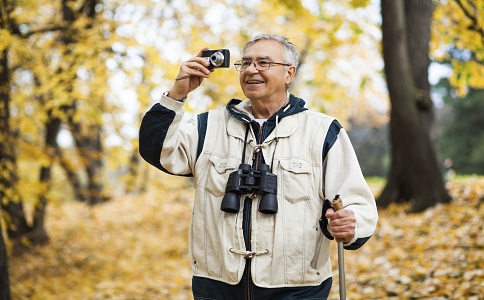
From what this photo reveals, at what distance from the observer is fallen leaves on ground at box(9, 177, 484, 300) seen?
5.83 m

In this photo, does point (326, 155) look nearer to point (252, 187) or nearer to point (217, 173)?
point (252, 187)

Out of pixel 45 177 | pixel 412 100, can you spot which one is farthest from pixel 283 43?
pixel 45 177

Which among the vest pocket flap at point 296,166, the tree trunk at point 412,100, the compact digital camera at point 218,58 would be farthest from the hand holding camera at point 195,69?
the tree trunk at point 412,100

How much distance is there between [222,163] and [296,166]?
0.35m

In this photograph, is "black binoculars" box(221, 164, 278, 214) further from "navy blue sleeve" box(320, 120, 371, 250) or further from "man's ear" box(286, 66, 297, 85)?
"man's ear" box(286, 66, 297, 85)

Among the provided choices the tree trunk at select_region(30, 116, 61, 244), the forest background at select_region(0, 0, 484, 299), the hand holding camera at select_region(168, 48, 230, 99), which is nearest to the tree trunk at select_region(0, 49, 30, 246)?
the forest background at select_region(0, 0, 484, 299)

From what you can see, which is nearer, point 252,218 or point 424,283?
point 252,218

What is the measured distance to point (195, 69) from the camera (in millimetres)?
2652

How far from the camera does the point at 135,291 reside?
7.59 meters

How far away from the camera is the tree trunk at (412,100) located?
8500 millimetres

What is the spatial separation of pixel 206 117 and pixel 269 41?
474mm

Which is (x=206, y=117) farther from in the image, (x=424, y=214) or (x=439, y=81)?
(x=439, y=81)

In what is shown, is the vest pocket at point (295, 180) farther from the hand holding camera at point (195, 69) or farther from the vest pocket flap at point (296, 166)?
the hand holding camera at point (195, 69)

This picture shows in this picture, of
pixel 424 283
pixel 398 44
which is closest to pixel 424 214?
pixel 398 44
